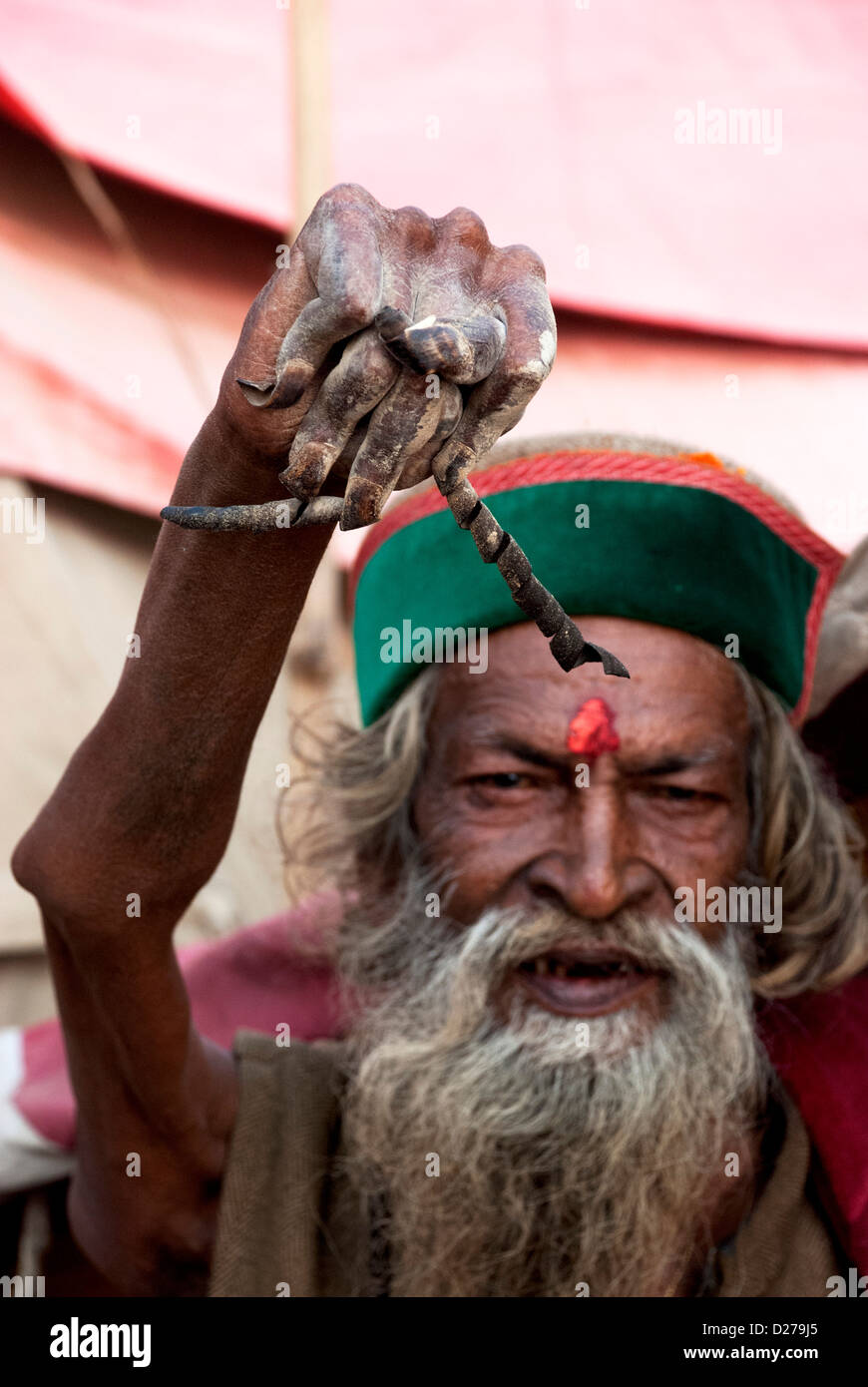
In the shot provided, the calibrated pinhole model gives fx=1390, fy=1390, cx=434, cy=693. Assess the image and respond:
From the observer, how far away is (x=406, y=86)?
340cm

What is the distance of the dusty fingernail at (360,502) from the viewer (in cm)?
86

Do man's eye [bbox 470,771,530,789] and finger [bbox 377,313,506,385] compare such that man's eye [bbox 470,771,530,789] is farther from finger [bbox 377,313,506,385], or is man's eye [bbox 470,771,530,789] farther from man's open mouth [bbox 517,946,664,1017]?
finger [bbox 377,313,506,385]

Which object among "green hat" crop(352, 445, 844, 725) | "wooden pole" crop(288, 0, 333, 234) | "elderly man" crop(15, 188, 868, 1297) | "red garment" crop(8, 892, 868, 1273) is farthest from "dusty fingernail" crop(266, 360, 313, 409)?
"wooden pole" crop(288, 0, 333, 234)

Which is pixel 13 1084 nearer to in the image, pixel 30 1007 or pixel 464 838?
pixel 464 838

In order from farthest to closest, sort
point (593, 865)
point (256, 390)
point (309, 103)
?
point (309, 103)
point (593, 865)
point (256, 390)

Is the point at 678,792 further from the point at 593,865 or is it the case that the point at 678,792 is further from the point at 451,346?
the point at 451,346

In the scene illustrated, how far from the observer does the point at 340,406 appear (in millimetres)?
881

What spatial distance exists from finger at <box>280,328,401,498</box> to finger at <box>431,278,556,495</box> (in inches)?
2.4

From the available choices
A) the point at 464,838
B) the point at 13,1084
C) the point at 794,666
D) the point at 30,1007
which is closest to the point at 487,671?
the point at 464,838

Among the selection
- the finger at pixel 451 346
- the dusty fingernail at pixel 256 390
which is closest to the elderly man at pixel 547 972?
the dusty fingernail at pixel 256 390

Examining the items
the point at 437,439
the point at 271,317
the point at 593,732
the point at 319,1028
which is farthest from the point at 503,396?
the point at 319,1028

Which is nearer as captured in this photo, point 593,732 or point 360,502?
point 360,502

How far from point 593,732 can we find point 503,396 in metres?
0.80

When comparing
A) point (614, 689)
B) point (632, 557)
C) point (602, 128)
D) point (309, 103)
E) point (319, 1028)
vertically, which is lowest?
point (319, 1028)
